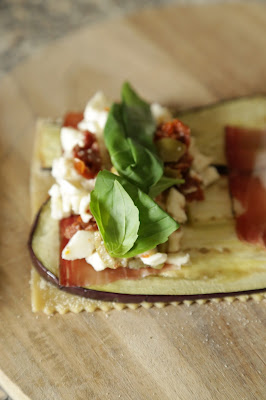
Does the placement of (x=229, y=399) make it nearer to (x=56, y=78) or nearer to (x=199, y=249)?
(x=199, y=249)

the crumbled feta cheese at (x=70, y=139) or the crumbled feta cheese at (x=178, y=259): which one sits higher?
the crumbled feta cheese at (x=70, y=139)

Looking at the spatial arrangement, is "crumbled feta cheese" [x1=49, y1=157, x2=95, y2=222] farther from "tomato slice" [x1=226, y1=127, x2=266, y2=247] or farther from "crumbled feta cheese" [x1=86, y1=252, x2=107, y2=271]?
"tomato slice" [x1=226, y1=127, x2=266, y2=247]

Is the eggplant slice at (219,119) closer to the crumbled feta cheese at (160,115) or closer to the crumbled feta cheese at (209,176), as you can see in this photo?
the crumbled feta cheese at (209,176)

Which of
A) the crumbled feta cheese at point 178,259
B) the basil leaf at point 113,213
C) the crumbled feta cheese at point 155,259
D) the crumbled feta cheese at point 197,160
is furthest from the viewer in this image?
the crumbled feta cheese at point 197,160

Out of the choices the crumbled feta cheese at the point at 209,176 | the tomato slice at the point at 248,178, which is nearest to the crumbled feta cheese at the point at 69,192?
the crumbled feta cheese at the point at 209,176

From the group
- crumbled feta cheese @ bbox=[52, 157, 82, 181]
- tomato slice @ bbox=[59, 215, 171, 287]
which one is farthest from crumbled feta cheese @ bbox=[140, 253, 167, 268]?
crumbled feta cheese @ bbox=[52, 157, 82, 181]

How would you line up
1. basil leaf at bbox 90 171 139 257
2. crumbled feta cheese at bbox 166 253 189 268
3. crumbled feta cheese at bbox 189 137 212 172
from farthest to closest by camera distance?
1. crumbled feta cheese at bbox 189 137 212 172
2. crumbled feta cheese at bbox 166 253 189 268
3. basil leaf at bbox 90 171 139 257
